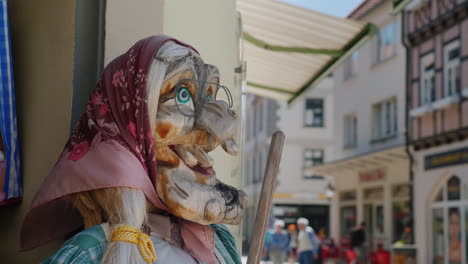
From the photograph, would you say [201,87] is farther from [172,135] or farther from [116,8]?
[116,8]

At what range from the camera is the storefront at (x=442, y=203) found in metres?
14.7

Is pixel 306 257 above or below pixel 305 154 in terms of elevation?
below

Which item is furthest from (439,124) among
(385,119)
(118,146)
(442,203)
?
(118,146)

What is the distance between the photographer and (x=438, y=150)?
15883 millimetres

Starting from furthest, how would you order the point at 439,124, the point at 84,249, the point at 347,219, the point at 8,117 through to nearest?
1. the point at 347,219
2. the point at 439,124
3. the point at 8,117
4. the point at 84,249

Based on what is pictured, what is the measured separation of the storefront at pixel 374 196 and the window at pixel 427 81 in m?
1.50

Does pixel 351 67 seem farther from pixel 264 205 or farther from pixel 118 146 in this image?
pixel 118 146

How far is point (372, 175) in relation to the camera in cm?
2036

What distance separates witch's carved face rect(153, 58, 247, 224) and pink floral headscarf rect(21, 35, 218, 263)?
44 mm

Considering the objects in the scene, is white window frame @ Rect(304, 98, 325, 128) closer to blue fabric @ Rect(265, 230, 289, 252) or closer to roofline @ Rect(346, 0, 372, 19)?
roofline @ Rect(346, 0, 372, 19)

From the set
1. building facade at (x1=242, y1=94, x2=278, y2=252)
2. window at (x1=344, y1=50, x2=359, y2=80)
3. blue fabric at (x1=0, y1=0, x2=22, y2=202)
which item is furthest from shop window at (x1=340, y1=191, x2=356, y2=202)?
blue fabric at (x1=0, y1=0, x2=22, y2=202)

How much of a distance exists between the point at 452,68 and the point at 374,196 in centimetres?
610

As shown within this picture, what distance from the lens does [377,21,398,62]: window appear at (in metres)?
19.3

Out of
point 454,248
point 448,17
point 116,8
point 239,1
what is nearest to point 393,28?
point 448,17
